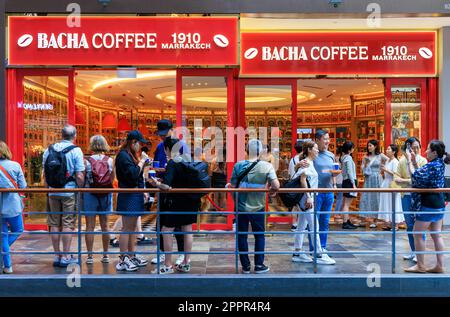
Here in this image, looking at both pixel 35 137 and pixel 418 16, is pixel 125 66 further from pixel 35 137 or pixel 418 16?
pixel 418 16

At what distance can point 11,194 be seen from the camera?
6230 millimetres

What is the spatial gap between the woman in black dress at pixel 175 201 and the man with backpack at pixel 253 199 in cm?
58

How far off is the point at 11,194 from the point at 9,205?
0.14 meters

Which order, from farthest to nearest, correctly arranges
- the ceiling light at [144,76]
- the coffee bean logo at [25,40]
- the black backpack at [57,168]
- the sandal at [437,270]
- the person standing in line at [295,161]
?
the ceiling light at [144,76] → the coffee bean logo at [25,40] → the person standing in line at [295,161] → the black backpack at [57,168] → the sandal at [437,270]

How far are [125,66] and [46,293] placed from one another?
4913 mm

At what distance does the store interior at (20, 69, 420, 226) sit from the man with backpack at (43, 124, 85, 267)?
333 centimetres

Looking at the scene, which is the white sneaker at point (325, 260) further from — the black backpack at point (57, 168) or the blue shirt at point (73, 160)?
the black backpack at point (57, 168)

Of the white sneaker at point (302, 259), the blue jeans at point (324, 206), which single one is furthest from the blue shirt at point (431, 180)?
the white sneaker at point (302, 259)

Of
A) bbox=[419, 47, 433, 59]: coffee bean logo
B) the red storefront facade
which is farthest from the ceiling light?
bbox=[419, 47, 433, 59]: coffee bean logo

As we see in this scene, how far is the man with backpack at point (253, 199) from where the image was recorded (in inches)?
245

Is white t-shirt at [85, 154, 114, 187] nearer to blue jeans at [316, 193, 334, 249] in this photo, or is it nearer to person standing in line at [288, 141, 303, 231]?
person standing in line at [288, 141, 303, 231]

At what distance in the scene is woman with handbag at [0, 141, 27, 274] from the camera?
6.18 m

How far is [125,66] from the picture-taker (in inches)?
376

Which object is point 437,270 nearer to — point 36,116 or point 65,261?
point 65,261
